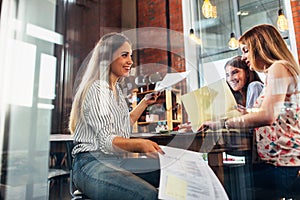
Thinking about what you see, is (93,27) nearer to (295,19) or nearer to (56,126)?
(56,126)

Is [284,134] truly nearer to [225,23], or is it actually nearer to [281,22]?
[281,22]

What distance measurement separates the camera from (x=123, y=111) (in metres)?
0.67

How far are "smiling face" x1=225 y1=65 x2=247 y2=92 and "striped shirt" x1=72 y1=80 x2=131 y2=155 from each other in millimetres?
389

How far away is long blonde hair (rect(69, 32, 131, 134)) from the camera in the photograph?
0.66 metres

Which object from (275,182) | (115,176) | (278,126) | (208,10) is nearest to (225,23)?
(208,10)

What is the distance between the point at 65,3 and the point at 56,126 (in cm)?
47

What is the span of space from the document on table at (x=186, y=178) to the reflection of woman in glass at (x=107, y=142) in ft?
0.09

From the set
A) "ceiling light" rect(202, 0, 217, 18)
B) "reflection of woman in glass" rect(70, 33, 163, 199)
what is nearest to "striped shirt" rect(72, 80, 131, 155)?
"reflection of woman in glass" rect(70, 33, 163, 199)

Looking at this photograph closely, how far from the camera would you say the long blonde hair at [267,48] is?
64 cm

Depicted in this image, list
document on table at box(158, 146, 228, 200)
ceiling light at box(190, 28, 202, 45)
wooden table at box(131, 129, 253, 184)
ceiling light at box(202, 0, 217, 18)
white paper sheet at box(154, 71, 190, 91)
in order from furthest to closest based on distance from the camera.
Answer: ceiling light at box(202, 0, 217, 18) < ceiling light at box(190, 28, 202, 45) < white paper sheet at box(154, 71, 190, 91) < wooden table at box(131, 129, 253, 184) < document on table at box(158, 146, 228, 200)

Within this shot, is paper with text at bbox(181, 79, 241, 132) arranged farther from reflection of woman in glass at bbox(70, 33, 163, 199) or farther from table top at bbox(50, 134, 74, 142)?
table top at bbox(50, 134, 74, 142)

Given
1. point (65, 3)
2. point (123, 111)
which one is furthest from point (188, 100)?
point (65, 3)

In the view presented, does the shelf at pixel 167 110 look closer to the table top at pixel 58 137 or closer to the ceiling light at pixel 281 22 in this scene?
the table top at pixel 58 137

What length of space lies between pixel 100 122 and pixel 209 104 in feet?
1.10
